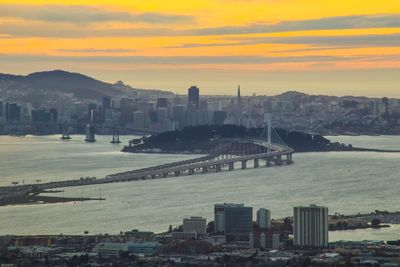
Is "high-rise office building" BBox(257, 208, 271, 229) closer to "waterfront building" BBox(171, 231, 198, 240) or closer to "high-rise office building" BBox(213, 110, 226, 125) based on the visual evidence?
"waterfront building" BBox(171, 231, 198, 240)

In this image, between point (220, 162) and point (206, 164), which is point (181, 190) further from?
point (220, 162)

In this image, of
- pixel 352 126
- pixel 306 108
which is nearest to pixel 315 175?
pixel 352 126

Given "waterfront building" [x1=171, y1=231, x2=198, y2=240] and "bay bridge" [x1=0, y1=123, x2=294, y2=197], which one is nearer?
"waterfront building" [x1=171, y1=231, x2=198, y2=240]

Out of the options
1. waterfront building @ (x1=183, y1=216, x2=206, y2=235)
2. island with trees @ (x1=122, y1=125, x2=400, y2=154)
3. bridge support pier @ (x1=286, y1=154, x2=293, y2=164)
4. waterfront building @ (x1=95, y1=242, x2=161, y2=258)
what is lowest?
waterfront building @ (x1=95, y1=242, x2=161, y2=258)

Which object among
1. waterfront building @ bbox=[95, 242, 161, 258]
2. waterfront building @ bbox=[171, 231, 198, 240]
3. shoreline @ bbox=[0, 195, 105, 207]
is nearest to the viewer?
waterfront building @ bbox=[95, 242, 161, 258]

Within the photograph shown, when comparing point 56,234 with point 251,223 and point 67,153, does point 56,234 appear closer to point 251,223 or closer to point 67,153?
point 251,223

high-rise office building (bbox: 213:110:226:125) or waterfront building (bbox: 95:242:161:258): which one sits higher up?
high-rise office building (bbox: 213:110:226:125)

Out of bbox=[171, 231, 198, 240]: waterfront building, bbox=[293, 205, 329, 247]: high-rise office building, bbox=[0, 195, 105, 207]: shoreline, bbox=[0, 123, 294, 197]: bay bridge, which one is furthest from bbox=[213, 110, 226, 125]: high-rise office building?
bbox=[293, 205, 329, 247]: high-rise office building
